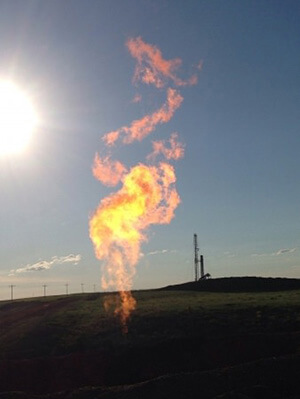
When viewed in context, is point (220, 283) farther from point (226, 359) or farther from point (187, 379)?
point (187, 379)

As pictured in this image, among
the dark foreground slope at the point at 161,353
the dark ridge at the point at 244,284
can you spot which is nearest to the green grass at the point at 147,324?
the dark foreground slope at the point at 161,353

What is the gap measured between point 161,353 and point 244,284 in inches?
1783

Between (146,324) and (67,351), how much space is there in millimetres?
8604

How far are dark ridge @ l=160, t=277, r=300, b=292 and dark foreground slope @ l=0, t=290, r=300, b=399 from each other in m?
24.9

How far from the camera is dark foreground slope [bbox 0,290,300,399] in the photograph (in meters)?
32.2

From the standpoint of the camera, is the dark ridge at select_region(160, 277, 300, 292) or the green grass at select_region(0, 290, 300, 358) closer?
the green grass at select_region(0, 290, 300, 358)

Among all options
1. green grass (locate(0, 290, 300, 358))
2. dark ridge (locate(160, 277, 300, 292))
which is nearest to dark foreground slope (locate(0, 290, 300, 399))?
green grass (locate(0, 290, 300, 358))

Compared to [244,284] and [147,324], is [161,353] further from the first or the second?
[244,284]

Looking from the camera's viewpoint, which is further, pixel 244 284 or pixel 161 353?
pixel 244 284

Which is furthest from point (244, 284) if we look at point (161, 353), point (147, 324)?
point (161, 353)

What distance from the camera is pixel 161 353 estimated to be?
41531 millimetres

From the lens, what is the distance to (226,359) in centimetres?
3866

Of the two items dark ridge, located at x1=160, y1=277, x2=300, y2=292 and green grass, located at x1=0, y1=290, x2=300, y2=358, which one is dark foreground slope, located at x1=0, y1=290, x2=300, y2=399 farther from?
dark ridge, located at x1=160, y1=277, x2=300, y2=292

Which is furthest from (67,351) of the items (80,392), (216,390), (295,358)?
(295,358)
